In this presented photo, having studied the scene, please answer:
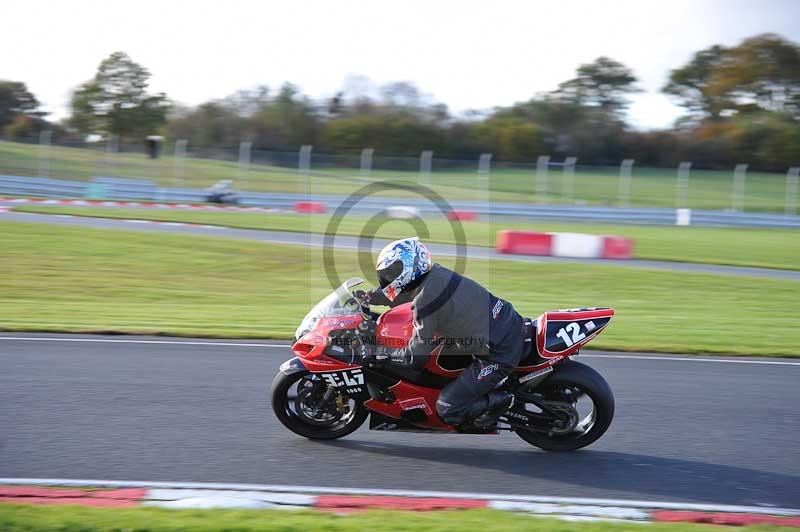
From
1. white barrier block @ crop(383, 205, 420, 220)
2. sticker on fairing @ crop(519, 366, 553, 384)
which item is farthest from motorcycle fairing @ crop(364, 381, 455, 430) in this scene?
white barrier block @ crop(383, 205, 420, 220)

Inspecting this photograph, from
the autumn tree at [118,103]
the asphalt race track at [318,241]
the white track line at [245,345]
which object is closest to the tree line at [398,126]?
the autumn tree at [118,103]

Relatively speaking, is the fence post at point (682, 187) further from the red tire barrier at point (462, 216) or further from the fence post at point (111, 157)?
the fence post at point (111, 157)

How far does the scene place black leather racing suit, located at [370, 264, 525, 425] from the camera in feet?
21.9

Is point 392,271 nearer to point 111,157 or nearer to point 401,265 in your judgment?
point 401,265

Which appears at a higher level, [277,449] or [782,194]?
[782,194]

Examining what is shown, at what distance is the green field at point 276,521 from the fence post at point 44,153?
112ft

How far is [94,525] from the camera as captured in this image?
16.1 ft

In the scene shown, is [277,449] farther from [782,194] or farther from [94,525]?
[782,194]

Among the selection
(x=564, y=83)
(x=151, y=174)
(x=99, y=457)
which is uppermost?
(x=564, y=83)

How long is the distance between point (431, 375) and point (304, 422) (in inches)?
46.6

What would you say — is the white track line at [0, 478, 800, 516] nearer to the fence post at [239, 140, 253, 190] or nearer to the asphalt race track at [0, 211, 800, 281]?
the asphalt race track at [0, 211, 800, 281]

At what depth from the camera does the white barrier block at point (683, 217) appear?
1451 inches

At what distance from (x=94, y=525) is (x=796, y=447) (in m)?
5.64

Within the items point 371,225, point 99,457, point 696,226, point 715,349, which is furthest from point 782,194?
point 99,457
